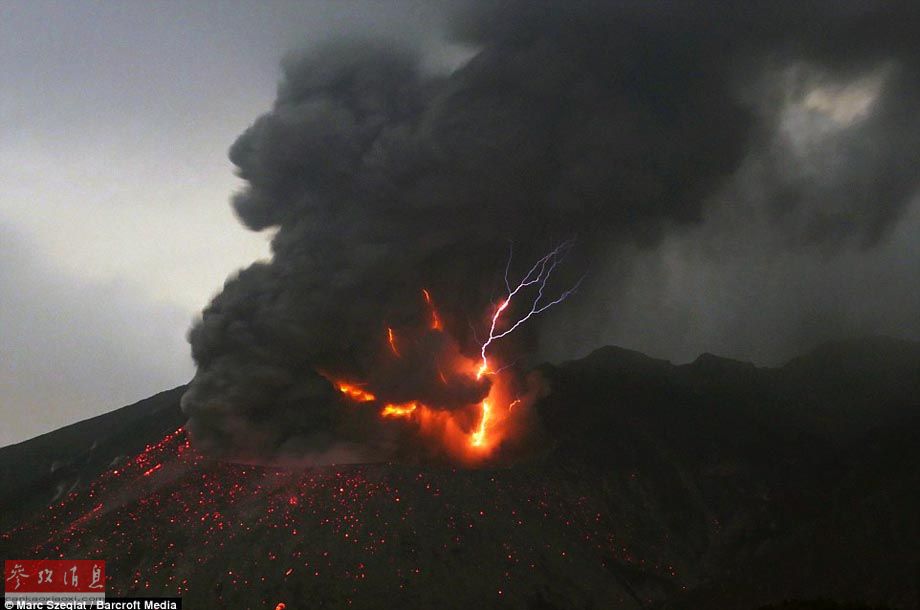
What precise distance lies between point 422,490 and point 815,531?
73.7 ft

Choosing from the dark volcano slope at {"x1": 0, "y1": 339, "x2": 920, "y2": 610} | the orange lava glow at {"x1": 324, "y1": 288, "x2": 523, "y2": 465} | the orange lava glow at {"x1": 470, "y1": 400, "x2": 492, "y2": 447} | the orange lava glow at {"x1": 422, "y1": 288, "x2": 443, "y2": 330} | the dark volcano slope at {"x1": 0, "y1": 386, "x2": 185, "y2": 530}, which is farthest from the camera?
the dark volcano slope at {"x1": 0, "y1": 386, "x2": 185, "y2": 530}

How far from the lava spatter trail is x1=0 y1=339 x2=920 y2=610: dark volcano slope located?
4.7 inches

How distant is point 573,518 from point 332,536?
15.7 metres

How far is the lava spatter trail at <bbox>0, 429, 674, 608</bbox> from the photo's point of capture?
1444 inches

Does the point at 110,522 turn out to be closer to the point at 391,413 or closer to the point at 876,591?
the point at 391,413

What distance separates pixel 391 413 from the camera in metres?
52.1

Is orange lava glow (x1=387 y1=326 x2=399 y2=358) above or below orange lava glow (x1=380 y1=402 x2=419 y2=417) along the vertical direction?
above

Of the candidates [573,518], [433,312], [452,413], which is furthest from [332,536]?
→ [433,312]

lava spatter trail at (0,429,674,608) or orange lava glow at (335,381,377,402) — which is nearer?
lava spatter trail at (0,429,674,608)

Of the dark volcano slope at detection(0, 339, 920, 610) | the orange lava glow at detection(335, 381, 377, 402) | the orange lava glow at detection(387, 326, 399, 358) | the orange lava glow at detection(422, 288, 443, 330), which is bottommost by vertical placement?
the dark volcano slope at detection(0, 339, 920, 610)

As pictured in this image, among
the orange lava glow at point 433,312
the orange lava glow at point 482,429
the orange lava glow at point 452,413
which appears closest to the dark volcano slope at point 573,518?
the orange lava glow at point 452,413

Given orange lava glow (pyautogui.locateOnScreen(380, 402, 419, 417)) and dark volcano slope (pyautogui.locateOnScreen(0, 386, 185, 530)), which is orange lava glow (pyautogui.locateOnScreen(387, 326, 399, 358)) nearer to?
orange lava glow (pyautogui.locateOnScreen(380, 402, 419, 417))

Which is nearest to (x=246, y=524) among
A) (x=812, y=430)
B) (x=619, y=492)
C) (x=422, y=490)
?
(x=422, y=490)

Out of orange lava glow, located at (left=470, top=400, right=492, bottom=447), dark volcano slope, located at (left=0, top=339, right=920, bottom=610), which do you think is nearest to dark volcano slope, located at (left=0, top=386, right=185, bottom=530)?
dark volcano slope, located at (left=0, top=339, right=920, bottom=610)
